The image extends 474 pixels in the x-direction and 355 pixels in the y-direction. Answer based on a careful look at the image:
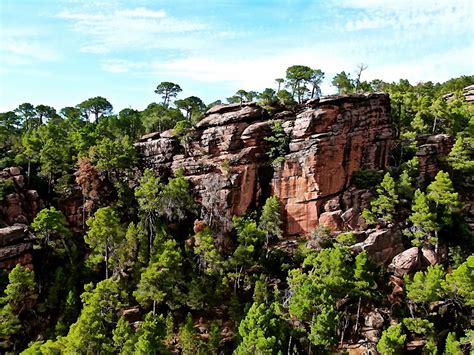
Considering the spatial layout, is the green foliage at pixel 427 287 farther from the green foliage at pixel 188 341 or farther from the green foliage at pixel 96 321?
the green foliage at pixel 96 321

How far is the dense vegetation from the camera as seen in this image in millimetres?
28797

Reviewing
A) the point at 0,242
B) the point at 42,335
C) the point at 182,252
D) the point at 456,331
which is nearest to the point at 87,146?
the point at 0,242

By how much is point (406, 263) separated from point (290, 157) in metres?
14.0

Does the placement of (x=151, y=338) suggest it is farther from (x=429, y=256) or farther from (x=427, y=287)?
(x=429, y=256)

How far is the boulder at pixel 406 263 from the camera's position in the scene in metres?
35.0

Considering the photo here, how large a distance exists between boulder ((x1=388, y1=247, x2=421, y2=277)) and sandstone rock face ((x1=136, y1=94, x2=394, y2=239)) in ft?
18.8

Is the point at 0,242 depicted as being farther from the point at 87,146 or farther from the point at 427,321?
the point at 427,321

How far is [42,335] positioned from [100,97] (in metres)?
38.6

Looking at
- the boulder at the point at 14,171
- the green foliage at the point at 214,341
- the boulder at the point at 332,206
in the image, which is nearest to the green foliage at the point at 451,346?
the boulder at the point at 332,206

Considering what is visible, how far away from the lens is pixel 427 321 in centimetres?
2992

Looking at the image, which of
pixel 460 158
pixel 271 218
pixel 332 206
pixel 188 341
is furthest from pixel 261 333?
pixel 460 158

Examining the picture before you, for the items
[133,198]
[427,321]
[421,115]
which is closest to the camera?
[427,321]

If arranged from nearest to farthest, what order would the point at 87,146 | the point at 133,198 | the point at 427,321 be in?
the point at 427,321, the point at 133,198, the point at 87,146

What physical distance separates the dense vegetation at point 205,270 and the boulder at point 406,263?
1.03m
